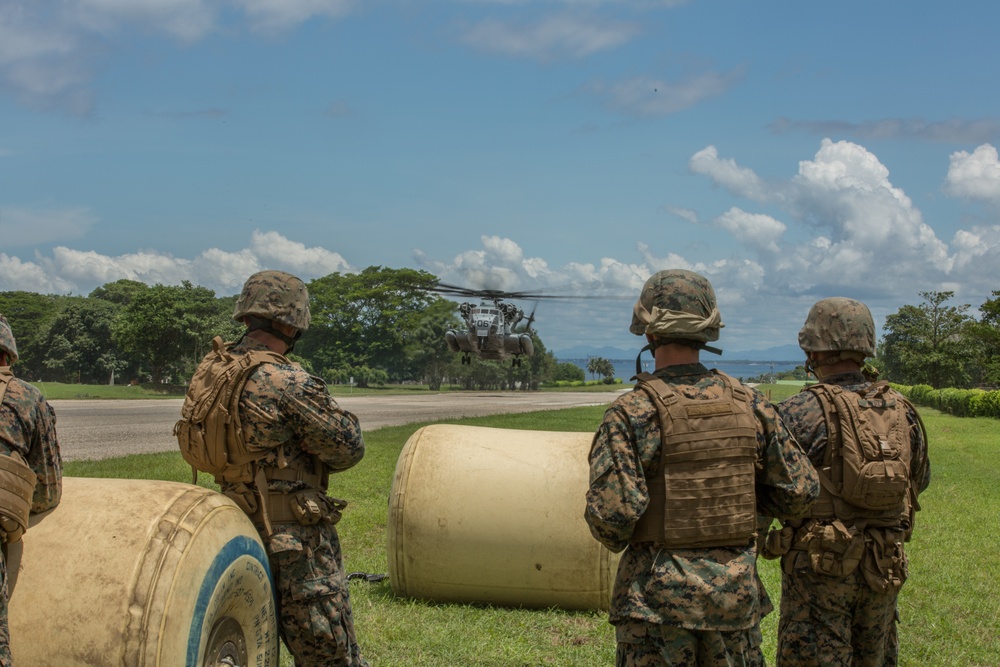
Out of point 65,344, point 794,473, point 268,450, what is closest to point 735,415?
point 794,473

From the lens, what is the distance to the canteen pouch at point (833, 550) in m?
4.62

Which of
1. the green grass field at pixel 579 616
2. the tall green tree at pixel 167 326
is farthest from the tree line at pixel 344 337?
the green grass field at pixel 579 616

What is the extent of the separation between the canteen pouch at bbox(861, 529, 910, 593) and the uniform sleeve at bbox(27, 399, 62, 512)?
3.70 metres

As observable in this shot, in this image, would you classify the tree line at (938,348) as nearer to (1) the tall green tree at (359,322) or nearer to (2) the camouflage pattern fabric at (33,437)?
(1) the tall green tree at (359,322)

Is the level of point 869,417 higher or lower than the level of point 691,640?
higher

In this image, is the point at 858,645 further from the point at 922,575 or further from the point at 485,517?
the point at 922,575

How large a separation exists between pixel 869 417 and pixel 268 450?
2.98 metres

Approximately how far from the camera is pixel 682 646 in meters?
3.72

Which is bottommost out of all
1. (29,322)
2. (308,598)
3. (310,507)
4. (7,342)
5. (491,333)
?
(308,598)

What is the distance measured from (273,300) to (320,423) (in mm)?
720

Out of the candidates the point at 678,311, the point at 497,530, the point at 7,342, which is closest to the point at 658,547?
the point at 678,311

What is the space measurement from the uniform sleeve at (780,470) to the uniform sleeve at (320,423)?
70.5 inches

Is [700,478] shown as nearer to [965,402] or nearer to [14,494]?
[14,494]

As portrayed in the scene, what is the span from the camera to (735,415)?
387 centimetres
